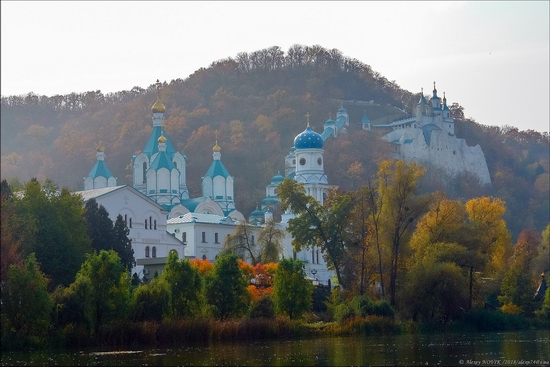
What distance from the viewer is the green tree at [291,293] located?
44.9 m

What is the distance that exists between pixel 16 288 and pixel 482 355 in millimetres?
13622

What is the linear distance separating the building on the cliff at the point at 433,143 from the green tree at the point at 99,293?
83438mm

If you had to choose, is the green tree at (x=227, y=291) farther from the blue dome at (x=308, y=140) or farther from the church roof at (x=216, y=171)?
the church roof at (x=216, y=171)

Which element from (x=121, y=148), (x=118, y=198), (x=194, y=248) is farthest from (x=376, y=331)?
(x=121, y=148)

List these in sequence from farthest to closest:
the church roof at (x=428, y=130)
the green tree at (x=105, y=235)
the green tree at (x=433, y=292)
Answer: the church roof at (x=428, y=130) < the green tree at (x=105, y=235) < the green tree at (x=433, y=292)

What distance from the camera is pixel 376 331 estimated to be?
4338 centimetres

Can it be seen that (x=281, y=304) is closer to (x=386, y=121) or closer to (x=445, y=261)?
(x=445, y=261)

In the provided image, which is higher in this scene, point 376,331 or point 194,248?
point 194,248

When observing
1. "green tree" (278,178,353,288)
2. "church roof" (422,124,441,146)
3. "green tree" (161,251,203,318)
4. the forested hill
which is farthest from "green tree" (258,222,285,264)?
"church roof" (422,124,441,146)

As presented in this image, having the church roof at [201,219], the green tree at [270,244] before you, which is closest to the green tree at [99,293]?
the green tree at [270,244]

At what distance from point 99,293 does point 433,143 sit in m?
89.9

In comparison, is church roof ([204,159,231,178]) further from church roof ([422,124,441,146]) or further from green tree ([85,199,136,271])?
green tree ([85,199,136,271])

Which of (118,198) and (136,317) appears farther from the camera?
(118,198)

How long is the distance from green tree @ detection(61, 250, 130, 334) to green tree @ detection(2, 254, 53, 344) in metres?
1.08
